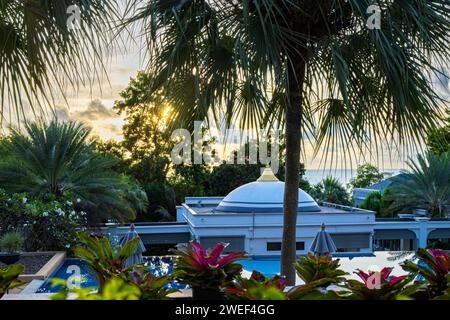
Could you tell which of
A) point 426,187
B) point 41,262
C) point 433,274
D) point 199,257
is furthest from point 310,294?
point 426,187

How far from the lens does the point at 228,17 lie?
179 inches

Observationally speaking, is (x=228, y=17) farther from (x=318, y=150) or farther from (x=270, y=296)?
(x=270, y=296)

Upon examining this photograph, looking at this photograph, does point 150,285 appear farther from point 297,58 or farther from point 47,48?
point 297,58

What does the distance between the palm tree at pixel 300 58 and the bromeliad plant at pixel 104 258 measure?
1768 millimetres

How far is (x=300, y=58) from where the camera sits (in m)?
4.88

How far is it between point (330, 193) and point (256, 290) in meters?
32.0

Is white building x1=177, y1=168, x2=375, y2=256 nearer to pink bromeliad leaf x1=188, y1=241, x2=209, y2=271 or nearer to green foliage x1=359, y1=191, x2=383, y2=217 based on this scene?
green foliage x1=359, y1=191, x2=383, y2=217

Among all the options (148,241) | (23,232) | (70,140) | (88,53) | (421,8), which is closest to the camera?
(88,53)

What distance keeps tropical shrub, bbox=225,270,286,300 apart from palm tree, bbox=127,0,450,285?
201cm

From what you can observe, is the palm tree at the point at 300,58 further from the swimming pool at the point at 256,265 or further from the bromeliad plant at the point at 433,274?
the bromeliad plant at the point at 433,274

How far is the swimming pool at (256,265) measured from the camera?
309 inches
